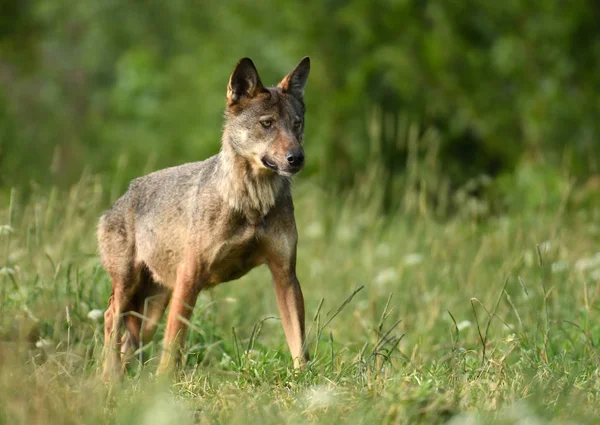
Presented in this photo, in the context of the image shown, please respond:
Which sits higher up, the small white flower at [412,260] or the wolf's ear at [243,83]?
the wolf's ear at [243,83]

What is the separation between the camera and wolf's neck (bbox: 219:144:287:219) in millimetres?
6227

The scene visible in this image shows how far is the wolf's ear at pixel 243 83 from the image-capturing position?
6367 mm

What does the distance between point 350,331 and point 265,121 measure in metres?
2.41

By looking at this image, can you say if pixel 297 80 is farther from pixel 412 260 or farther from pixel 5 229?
pixel 412 260

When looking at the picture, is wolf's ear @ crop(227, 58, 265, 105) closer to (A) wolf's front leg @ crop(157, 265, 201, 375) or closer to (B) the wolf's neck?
(B) the wolf's neck

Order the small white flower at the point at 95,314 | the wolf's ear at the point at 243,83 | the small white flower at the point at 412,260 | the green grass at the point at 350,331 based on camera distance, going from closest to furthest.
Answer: the green grass at the point at 350,331 → the wolf's ear at the point at 243,83 → the small white flower at the point at 95,314 → the small white flower at the point at 412,260

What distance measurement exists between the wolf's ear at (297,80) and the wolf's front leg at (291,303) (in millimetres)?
1140

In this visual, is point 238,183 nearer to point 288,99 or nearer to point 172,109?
point 288,99

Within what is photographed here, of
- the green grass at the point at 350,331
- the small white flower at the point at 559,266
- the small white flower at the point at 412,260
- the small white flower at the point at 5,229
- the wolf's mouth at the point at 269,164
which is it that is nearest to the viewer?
the green grass at the point at 350,331

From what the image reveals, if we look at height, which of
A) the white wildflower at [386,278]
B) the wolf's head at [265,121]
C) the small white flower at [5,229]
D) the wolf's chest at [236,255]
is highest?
the wolf's head at [265,121]

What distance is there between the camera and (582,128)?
13.4 meters

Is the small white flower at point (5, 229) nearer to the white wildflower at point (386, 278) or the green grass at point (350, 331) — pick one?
the green grass at point (350, 331)

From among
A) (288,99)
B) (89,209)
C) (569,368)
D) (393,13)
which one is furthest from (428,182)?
(569,368)

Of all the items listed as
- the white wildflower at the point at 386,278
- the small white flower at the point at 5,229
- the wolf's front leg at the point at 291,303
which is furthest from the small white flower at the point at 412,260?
the small white flower at the point at 5,229
